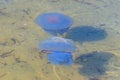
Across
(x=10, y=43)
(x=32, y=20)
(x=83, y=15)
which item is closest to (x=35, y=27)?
(x=32, y=20)

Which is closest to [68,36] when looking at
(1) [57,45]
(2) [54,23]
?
(2) [54,23]

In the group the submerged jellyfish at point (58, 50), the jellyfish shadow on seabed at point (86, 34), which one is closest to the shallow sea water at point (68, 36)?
the jellyfish shadow on seabed at point (86, 34)

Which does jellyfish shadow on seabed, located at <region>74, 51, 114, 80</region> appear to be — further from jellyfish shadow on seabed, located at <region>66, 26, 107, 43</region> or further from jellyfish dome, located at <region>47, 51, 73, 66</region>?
jellyfish shadow on seabed, located at <region>66, 26, 107, 43</region>

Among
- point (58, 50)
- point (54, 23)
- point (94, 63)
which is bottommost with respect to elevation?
point (94, 63)

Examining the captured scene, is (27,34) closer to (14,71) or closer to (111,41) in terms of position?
(14,71)

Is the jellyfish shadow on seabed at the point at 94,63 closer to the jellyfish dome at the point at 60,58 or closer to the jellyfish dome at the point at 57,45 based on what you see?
the jellyfish dome at the point at 60,58

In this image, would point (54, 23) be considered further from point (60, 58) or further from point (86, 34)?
point (60, 58)
